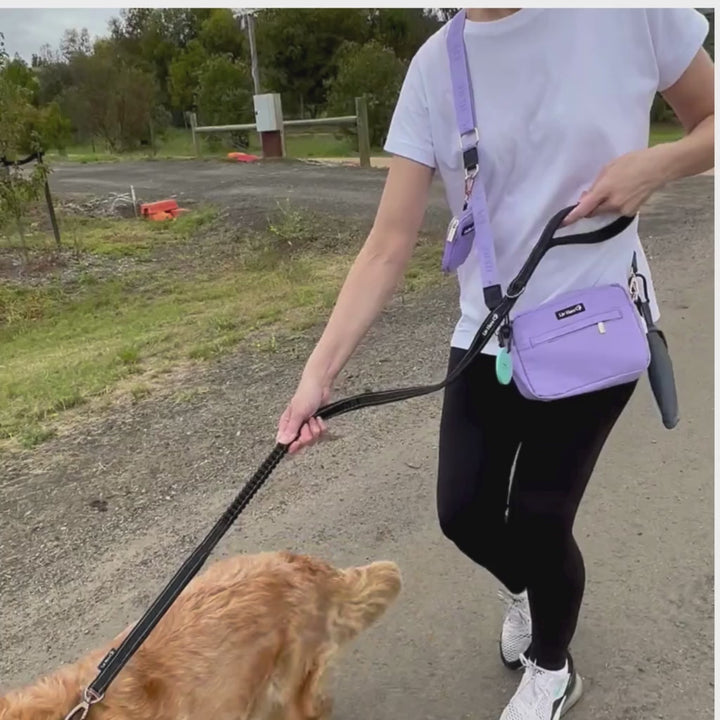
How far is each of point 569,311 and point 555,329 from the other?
0.06 metres

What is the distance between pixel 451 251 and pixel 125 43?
138ft

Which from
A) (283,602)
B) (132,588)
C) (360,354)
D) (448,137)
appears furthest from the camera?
(360,354)

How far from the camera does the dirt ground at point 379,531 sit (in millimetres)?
2801

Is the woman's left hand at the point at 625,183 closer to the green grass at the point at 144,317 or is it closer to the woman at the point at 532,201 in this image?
the woman at the point at 532,201

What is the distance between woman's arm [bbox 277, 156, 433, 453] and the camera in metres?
2.17

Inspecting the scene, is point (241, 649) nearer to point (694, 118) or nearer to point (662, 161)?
point (662, 161)

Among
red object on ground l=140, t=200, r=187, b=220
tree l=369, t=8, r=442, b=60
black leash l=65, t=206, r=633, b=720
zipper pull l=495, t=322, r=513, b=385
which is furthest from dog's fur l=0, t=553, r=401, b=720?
tree l=369, t=8, r=442, b=60

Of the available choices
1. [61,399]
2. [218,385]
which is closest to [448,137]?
[218,385]

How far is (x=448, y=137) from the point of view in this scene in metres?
2.10

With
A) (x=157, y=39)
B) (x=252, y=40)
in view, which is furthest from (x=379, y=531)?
(x=157, y=39)

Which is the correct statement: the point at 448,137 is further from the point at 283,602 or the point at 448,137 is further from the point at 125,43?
the point at 125,43

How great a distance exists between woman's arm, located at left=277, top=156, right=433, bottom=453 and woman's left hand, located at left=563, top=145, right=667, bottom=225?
44 centimetres

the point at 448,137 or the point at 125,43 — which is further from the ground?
the point at 125,43

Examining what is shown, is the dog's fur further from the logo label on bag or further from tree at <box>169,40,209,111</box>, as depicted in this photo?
→ tree at <box>169,40,209,111</box>
